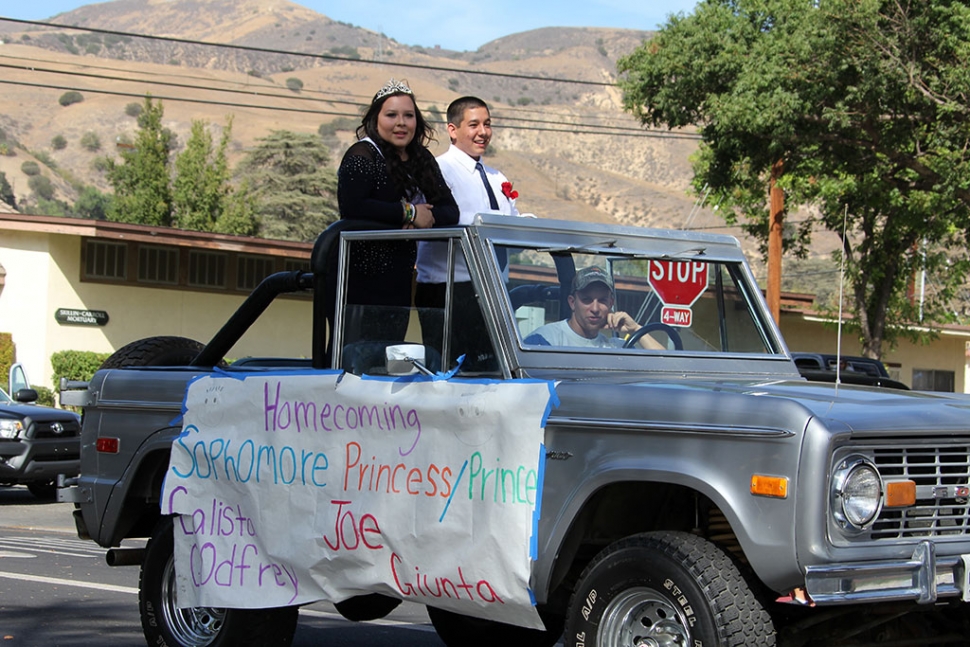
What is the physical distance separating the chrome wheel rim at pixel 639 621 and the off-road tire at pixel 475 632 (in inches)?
75.6

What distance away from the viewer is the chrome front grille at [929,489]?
4133mm

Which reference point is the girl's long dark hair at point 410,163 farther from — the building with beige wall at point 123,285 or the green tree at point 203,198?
the green tree at point 203,198

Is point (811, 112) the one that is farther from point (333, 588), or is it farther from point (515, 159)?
point (515, 159)

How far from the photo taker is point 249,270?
31.3 metres

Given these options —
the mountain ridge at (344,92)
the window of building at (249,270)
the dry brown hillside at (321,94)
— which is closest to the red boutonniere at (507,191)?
the window of building at (249,270)

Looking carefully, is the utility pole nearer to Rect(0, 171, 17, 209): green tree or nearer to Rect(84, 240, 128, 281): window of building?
Rect(84, 240, 128, 281): window of building

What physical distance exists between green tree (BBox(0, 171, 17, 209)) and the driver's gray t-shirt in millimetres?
81859

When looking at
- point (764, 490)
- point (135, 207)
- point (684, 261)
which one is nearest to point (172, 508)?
point (684, 261)

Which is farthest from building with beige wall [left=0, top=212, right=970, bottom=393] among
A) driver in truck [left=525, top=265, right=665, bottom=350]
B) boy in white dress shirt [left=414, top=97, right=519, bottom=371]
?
driver in truck [left=525, top=265, right=665, bottom=350]

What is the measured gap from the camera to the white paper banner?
4660 millimetres

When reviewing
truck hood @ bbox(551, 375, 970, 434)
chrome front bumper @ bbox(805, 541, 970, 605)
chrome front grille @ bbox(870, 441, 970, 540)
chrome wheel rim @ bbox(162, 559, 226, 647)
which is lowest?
chrome wheel rim @ bbox(162, 559, 226, 647)

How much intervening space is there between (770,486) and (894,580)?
0.50m

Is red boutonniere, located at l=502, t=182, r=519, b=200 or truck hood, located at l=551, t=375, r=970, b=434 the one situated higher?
red boutonniere, located at l=502, t=182, r=519, b=200

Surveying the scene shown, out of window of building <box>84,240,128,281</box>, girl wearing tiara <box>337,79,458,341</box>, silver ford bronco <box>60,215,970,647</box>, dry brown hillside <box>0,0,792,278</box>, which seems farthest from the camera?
dry brown hillside <box>0,0,792,278</box>
